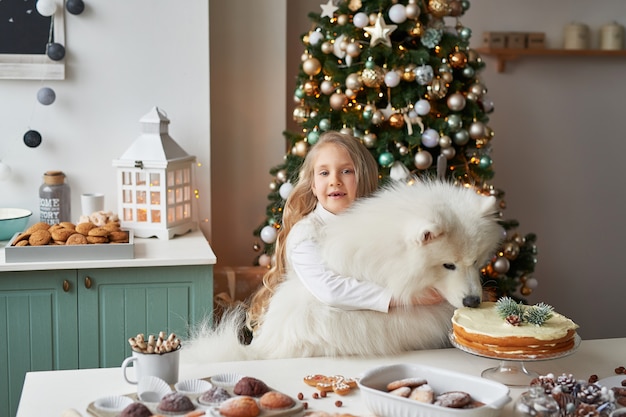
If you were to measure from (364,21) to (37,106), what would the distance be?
4.44 ft

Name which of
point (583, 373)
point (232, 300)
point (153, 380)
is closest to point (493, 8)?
point (232, 300)

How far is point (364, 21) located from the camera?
3.22 m

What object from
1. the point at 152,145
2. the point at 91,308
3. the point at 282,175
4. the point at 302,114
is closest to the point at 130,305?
the point at 91,308

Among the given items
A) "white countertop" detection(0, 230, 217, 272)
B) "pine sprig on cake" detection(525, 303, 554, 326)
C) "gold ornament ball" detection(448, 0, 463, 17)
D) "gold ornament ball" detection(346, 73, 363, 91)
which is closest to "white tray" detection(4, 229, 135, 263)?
"white countertop" detection(0, 230, 217, 272)

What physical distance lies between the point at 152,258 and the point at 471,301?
1332 mm

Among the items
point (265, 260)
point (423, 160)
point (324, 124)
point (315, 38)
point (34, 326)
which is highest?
point (315, 38)

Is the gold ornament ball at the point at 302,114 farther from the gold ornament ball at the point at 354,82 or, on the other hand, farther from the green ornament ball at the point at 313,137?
the gold ornament ball at the point at 354,82

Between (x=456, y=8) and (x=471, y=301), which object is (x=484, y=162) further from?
(x=471, y=301)

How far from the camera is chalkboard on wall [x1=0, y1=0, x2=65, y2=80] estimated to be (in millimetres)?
3217

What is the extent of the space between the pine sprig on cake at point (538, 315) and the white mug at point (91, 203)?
1.90m

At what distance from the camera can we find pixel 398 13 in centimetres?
319

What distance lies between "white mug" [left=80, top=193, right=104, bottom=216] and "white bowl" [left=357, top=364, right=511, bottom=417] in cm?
184

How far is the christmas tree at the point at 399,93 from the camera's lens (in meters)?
3.22

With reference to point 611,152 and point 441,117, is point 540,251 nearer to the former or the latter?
point 611,152
